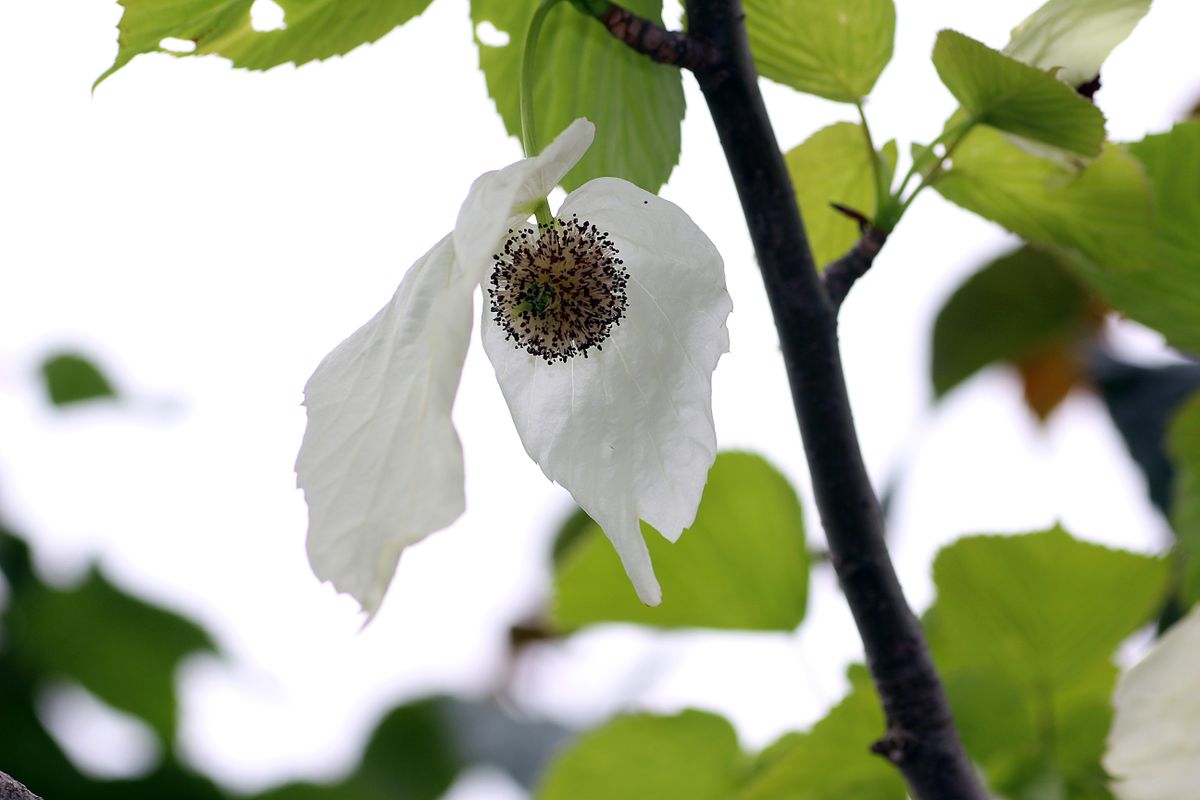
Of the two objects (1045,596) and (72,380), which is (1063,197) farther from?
(72,380)

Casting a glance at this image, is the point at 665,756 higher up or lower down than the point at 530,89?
lower down

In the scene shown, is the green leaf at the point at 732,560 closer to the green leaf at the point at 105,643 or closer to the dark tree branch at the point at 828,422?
the dark tree branch at the point at 828,422

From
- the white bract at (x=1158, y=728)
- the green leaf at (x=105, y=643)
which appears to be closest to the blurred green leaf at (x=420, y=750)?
the green leaf at (x=105, y=643)

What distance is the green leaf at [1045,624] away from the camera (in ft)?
1.45

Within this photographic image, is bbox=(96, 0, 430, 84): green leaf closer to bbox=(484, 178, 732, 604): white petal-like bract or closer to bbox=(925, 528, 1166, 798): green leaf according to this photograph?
bbox=(484, 178, 732, 604): white petal-like bract

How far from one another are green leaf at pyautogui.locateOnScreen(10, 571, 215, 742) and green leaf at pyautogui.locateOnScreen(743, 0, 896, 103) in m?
1.05

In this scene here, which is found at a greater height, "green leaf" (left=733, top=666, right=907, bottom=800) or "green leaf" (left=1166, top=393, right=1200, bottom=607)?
"green leaf" (left=1166, top=393, right=1200, bottom=607)

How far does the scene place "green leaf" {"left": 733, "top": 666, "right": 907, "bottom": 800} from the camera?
0.41m

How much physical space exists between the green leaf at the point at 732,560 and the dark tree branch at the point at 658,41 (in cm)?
22

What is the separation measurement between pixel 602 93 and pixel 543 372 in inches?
3.6

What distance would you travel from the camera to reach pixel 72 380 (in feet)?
4.86

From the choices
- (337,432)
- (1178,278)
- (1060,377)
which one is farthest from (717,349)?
(1060,377)

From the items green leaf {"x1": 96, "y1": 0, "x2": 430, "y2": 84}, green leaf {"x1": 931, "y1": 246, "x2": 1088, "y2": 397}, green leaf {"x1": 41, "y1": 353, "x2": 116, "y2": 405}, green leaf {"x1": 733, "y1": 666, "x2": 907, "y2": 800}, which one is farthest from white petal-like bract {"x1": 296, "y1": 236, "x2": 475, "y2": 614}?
green leaf {"x1": 41, "y1": 353, "x2": 116, "y2": 405}

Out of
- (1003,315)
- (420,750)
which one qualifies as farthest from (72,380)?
(1003,315)
